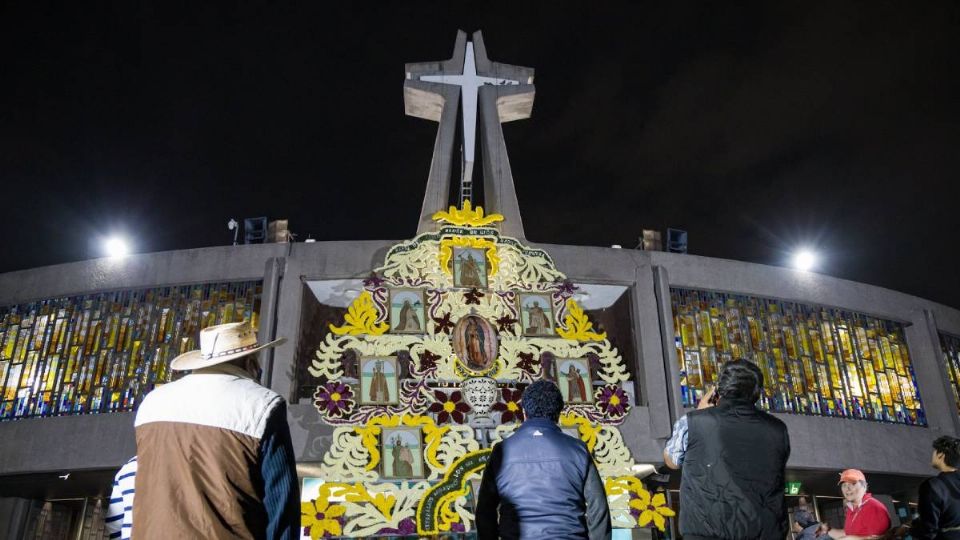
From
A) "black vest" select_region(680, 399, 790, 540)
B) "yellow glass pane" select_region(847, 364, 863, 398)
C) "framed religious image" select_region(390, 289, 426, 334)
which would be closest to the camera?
"black vest" select_region(680, 399, 790, 540)

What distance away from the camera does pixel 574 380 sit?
9.27 m

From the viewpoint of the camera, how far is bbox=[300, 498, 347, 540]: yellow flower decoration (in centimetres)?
809

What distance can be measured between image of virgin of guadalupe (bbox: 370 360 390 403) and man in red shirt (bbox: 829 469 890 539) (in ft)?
17.0

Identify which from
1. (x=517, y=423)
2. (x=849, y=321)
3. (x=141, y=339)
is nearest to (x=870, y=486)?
(x=849, y=321)

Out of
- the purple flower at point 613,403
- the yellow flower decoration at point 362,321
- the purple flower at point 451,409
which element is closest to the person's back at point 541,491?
the purple flower at point 451,409

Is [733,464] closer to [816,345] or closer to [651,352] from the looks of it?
[651,352]

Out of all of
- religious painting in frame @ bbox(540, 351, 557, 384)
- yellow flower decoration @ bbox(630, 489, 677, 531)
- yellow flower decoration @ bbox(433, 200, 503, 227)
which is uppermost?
yellow flower decoration @ bbox(433, 200, 503, 227)

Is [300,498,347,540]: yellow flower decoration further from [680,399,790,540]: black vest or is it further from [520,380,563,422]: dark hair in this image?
[680,399,790,540]: black vest

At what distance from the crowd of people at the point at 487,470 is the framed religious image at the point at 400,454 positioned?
4430mm

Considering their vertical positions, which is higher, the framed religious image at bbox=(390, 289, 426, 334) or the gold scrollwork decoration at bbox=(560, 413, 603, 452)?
the framed religious image at bbox=(390, 289, 426, 334)

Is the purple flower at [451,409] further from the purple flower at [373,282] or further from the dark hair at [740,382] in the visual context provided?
the dark hair at [740,382]

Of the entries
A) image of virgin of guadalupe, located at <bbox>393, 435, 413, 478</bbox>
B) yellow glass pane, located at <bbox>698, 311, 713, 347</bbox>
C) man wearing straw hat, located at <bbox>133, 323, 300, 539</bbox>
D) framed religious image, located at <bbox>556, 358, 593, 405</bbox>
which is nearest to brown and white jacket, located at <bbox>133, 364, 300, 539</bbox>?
man wearing straw hat, located at <bbox>133, 323, 300, 539</bbox>

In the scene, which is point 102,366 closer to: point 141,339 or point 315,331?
point 141,339

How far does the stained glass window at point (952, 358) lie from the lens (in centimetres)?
1916
